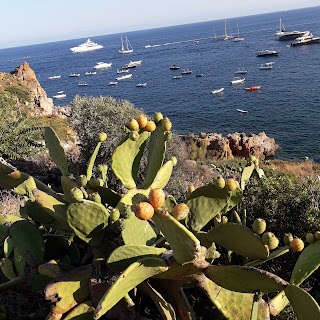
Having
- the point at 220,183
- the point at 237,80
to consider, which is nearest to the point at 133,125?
the point at 220,183

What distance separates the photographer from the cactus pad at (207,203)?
253cm

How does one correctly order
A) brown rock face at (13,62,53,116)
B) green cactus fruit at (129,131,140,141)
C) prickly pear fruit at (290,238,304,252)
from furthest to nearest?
brown rock face at (13,62,53,116) → green cactus fruit at (129,131,140,141) → prickly pear fruit at (290,238,304,252)

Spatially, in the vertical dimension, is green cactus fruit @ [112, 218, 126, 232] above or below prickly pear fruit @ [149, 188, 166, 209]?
below

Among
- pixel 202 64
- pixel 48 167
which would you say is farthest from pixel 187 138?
pixel 202 64

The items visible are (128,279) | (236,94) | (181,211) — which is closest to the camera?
(181,211)

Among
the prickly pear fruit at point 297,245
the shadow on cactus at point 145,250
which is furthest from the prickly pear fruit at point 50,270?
the prickly pear fruit at point 297,245

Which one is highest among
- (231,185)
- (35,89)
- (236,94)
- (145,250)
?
(231,185)

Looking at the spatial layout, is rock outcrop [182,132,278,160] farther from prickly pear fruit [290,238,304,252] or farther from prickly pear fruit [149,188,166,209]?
prickly pear fruit [149,188,166,209]

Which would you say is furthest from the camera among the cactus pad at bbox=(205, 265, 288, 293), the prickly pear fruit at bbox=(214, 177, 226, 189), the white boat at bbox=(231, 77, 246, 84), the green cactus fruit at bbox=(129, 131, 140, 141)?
the white boat at bbox=(231, 77, 246, 84)

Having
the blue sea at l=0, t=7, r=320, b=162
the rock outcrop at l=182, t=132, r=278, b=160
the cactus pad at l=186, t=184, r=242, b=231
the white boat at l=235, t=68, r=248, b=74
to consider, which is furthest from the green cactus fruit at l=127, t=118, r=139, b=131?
the white boat at l=235, t=68, r=248, b=74

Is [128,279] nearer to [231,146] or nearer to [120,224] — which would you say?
[120,224]

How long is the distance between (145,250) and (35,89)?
29.4m

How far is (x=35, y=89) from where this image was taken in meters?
29.7

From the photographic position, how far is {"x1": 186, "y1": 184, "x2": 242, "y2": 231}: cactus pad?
99.7 inches
